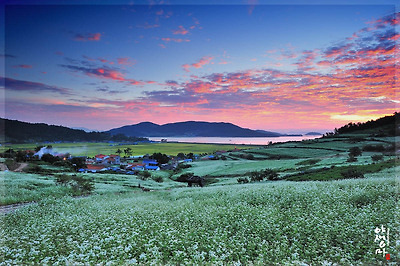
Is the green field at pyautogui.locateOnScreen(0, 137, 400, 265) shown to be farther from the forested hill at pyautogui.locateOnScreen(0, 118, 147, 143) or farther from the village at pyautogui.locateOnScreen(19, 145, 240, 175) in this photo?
Answer: the forested hill at pyautogui.locateOnScreen(0, 118, 147, 143)

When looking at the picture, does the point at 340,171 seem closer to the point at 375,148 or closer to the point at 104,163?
the point at 375,148

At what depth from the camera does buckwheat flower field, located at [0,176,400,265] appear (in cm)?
768

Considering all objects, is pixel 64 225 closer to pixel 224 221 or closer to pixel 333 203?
pixel 224 221

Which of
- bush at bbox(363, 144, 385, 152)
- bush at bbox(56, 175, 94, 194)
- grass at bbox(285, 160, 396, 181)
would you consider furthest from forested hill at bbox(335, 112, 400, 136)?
bush at bbox(56, 175, 94, 194)

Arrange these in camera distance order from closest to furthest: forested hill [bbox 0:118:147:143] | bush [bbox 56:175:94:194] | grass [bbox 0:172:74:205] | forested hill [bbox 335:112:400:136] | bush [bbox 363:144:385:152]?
grass [bbox 0:172:74:205] < bush [bbox 56:175:94:194] < bush [bbox 363:144:385:152] < forested hill [bbox 0:118:147:143] < forested hill [bbox 335:112:400:136]

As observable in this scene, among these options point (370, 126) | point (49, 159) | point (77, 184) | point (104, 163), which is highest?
point (370, 126)

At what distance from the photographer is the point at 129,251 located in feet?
28.1

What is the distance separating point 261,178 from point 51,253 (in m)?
37.3

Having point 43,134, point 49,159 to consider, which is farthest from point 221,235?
point 43,134

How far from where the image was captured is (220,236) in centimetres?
970

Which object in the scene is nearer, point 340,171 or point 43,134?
point 340,171

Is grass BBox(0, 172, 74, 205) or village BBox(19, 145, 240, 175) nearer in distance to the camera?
grass BBox(0, 172, 74, 205)

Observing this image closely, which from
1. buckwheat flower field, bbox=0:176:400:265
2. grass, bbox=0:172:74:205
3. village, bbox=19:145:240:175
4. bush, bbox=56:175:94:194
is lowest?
village, bbox=19:145:240:175

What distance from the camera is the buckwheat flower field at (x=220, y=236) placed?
7.68 meters
